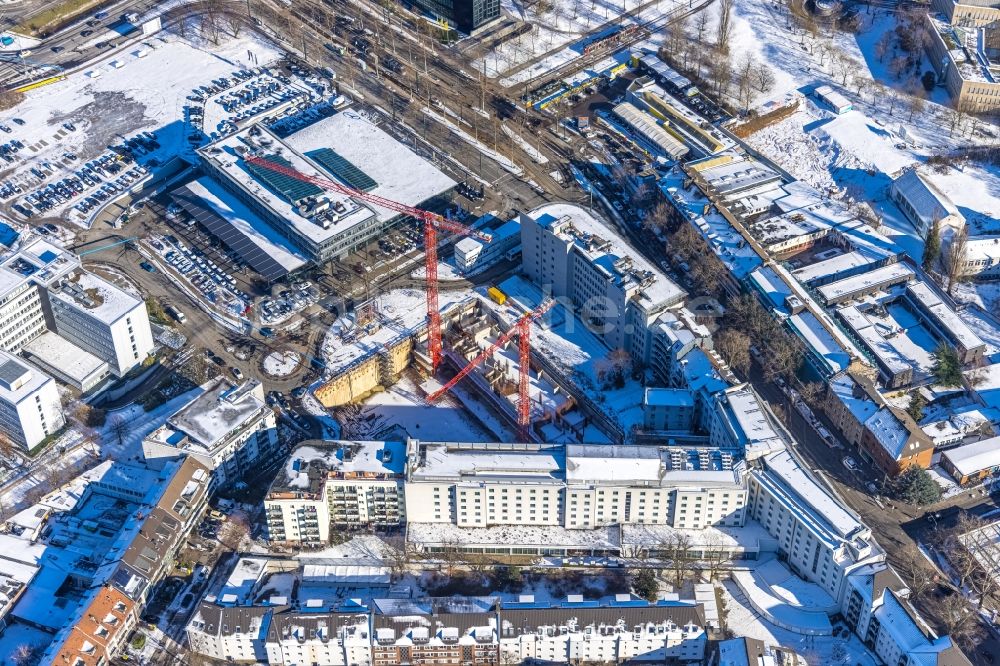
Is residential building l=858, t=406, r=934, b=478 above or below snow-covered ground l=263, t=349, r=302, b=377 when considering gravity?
above

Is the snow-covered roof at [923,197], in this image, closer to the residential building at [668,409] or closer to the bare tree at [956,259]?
the bare tree at [956,259]

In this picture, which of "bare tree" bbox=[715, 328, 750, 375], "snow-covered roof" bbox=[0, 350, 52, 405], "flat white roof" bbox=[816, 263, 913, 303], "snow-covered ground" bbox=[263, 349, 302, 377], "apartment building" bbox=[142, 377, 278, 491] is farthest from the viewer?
"flat white roof" bbox=[816, 263, 913, 303]

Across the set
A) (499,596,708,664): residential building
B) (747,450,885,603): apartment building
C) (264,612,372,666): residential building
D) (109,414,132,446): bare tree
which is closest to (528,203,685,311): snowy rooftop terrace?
(747,450,885,603): apartment building

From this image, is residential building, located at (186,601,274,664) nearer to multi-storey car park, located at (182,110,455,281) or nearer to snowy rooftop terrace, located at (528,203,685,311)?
multi-storey car park, located at (182,110,455,281)

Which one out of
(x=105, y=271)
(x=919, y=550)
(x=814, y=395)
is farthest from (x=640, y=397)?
(x=105, y=271)

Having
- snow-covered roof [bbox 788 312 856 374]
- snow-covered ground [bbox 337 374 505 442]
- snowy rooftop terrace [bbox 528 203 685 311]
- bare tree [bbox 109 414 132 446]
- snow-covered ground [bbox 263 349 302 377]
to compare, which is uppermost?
snowy rooftop terrace [bbox 528 203 685 311]

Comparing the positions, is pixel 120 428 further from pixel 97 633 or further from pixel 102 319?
pixel 97 633
